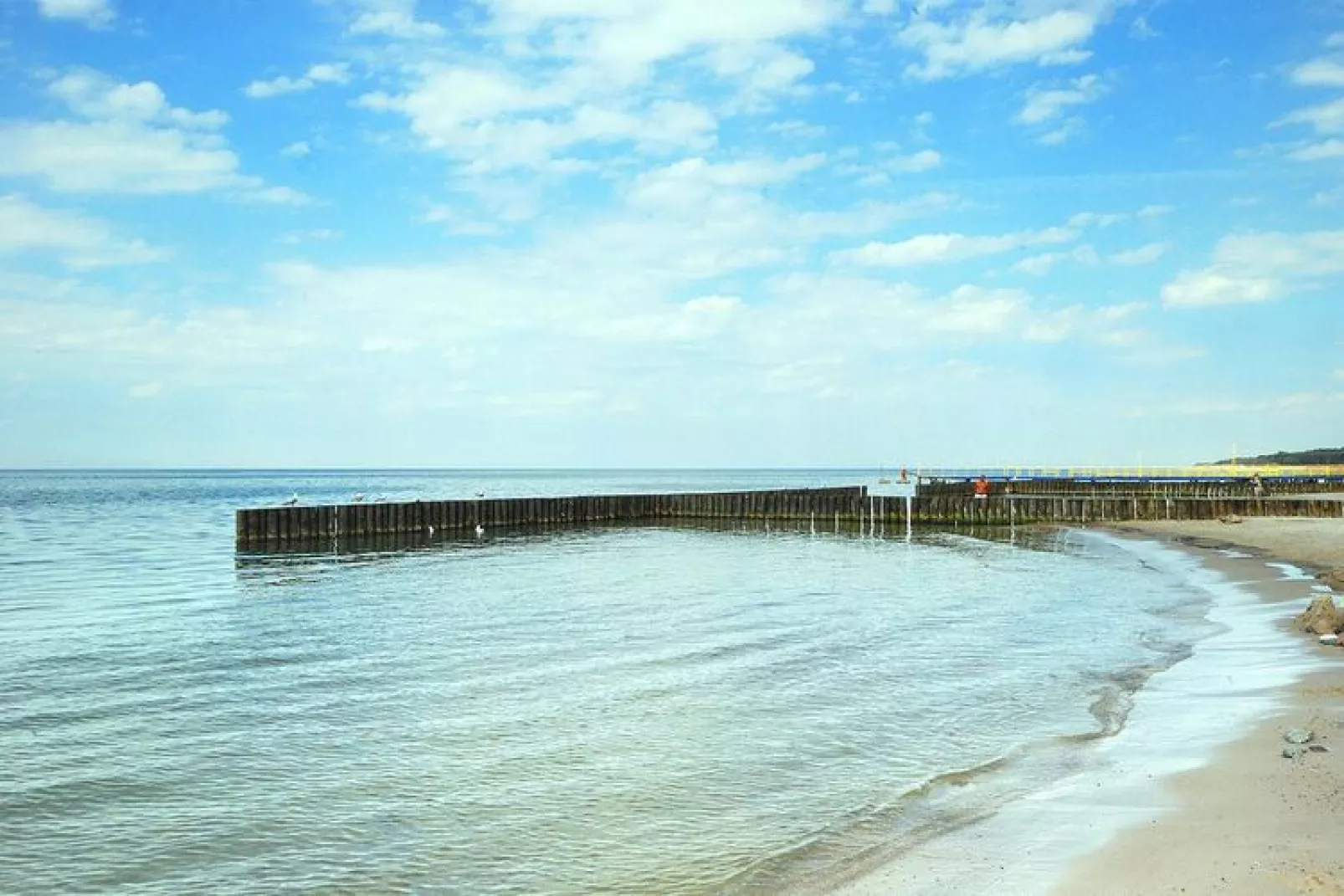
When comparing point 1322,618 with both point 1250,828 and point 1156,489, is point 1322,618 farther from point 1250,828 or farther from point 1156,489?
point 1156,489

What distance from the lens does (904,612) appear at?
23.7 meters

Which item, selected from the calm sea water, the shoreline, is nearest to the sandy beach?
the shoreline

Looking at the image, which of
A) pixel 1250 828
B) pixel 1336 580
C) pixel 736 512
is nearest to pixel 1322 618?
pixel 1336 580

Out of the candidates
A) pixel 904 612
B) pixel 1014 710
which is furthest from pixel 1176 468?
pixel 1014 710

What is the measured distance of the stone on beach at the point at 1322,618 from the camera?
17.1 meters

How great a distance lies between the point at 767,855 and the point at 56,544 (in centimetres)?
4709

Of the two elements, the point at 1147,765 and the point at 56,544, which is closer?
the point at 1147,765

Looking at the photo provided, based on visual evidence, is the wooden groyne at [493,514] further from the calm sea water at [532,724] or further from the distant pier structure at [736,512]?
the calm sea water at [532,724]

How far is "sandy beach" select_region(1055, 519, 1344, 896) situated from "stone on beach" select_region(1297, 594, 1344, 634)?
5079 mm

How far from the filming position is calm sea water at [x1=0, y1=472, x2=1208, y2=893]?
8.48 metres

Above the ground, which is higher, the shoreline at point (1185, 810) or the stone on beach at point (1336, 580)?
the stone on beach at point (1336, 580)

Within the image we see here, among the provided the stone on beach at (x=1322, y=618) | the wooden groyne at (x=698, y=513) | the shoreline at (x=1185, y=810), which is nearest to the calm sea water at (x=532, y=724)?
the shoreline at (x=1185, y=810)

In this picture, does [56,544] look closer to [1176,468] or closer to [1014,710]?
[1014,710]

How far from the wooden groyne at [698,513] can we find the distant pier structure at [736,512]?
0.18ft
